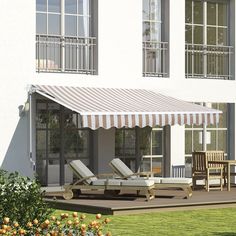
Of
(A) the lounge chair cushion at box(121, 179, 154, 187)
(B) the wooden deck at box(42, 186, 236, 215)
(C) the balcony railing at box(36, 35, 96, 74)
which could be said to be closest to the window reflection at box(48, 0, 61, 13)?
(C) the balcony railing at box(36, 35, 96, 74)

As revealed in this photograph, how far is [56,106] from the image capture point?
27109 millimetres

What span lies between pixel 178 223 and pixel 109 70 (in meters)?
9.30

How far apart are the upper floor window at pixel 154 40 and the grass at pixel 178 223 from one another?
8163mm

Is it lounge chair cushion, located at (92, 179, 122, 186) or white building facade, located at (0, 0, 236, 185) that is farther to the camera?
white building facade, located at (0, 0, 236, 185)

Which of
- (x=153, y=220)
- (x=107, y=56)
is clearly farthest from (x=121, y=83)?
(x=153, y=220)

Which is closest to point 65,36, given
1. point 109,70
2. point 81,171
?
point 109,70

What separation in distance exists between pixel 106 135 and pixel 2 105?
13.3 feet

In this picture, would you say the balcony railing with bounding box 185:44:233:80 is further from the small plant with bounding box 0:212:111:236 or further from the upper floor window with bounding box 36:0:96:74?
the small plant with bounding box 0:212:111:236

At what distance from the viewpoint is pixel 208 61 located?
3092 cm

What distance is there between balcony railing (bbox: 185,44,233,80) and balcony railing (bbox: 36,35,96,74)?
404 centimetres


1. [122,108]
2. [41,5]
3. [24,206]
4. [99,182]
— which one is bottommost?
[99,182]

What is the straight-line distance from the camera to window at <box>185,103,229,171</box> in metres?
30.2

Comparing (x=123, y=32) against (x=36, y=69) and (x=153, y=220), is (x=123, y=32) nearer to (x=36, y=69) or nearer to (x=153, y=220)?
(x=36, y=69)

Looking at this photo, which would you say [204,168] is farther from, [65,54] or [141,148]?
[65,54]
